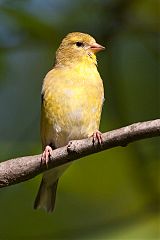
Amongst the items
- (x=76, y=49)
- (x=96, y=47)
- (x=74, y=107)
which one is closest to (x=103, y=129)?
(x=74, y=107)

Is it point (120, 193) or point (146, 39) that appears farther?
point (146, 39)

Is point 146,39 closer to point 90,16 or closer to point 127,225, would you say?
point 90,16

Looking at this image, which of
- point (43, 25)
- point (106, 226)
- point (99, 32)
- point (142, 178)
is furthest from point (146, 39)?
point (106, 226)

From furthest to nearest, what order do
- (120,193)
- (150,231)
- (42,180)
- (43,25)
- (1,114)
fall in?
(1,114), (42,180), (43,25), (120,193), (150,231)

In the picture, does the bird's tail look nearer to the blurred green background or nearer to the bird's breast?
the blurred green background

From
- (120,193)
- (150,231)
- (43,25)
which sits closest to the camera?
(150,231)

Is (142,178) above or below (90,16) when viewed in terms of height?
below

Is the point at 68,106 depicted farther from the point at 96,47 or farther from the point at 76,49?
the point at 76,49

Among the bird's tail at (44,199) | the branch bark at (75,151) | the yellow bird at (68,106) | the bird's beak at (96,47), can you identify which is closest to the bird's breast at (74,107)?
the yellow bird at (68,106)
